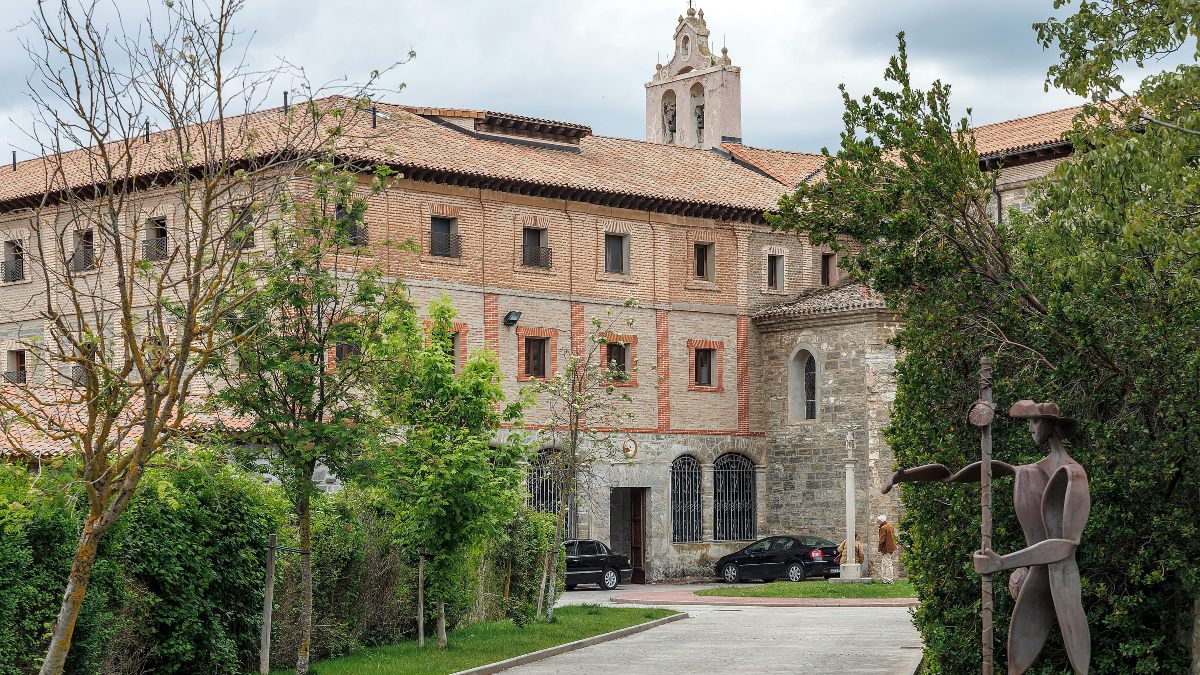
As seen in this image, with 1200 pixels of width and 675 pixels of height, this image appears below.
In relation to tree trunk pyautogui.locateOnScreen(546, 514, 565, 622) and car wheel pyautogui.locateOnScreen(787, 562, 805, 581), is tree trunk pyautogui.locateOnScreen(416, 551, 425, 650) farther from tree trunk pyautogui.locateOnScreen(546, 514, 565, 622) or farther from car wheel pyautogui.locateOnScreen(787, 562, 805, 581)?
car wheel pyautogui.locateOnScreen(787, 562, 805, 581)

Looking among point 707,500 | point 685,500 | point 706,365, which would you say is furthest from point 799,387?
point 685,500

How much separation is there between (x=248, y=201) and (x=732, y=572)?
29.4 metres

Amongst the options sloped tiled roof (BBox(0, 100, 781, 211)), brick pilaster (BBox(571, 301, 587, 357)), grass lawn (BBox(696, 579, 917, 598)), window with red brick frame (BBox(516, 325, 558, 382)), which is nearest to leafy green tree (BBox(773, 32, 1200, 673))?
grass lawn (BBox(696, 579, 917, 598))

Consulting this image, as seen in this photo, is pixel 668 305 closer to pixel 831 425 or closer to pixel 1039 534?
pixel 831 425

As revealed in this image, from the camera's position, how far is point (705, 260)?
43.7 metres

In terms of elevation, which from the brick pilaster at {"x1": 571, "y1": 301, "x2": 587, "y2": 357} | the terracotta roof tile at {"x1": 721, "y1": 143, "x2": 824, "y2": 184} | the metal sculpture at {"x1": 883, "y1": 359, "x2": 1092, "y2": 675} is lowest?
the metal sculpture at {"x1": 883, "y1": 359, "x2": 1092, "y2": 675}

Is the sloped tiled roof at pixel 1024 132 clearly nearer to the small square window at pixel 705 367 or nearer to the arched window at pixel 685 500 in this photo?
the small square window at pixel 705 367

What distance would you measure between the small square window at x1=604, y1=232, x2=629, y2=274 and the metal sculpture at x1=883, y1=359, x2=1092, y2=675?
29489mm

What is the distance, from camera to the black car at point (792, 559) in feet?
132

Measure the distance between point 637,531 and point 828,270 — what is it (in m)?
10.5

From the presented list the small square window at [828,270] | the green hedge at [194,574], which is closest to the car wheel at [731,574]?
the small square window at [828,270]

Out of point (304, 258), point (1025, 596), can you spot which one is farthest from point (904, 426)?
point (304, 258)

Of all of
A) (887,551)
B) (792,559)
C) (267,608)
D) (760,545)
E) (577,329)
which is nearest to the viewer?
(267,608)

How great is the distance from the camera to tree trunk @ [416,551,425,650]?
2103 cm
